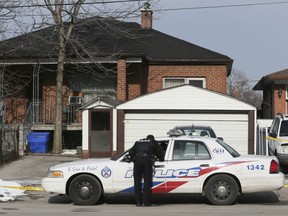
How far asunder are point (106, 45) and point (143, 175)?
48.3ft

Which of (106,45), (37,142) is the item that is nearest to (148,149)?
(37,142)

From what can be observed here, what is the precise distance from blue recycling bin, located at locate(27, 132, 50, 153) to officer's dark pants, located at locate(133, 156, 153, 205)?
12.2 m

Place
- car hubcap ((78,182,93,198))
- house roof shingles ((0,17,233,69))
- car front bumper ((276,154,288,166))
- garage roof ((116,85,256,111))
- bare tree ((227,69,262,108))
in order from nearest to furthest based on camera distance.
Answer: car hubcap ((78,182,93,198)) → car front bumper ((276,154,288,166)) → garage roof ((116,85,256,111)) → house roof shingles ((0,17,233,69)) → bare tree ((227,69,262,108))

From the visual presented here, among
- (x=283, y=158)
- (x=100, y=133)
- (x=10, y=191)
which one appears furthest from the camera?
(x=100, y=133)

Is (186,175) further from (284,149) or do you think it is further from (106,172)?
(284,149)

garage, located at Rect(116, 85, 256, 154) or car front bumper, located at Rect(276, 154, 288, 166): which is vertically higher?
garage, located at Rect(116, 85, 256, 154)

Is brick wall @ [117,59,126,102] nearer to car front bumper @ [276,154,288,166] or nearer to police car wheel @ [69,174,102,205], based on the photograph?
car front bumper @ [276,154,288,166]

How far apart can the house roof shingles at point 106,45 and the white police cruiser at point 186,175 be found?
11.9 m

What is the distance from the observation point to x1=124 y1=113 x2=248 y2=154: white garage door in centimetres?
2047

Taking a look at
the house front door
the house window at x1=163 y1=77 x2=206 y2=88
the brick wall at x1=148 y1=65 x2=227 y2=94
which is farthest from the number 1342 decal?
the house window at x1=163 y1=77 x2=206 y2=88

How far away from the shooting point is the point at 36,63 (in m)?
23.6

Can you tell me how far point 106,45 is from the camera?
993 inches

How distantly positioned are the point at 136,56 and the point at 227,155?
1238cm

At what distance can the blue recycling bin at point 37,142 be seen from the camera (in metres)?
22.8
